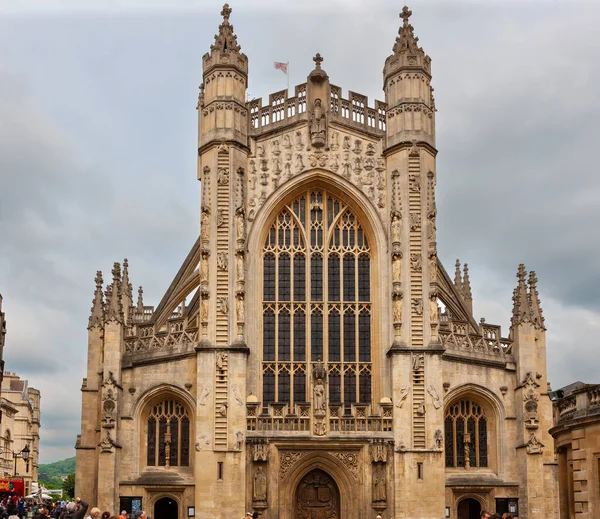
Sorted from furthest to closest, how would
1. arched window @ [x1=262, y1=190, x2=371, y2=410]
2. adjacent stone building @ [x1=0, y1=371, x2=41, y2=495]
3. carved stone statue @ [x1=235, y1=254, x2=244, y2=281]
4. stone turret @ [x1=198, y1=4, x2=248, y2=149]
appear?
1. adjacent stone building @ [x1=0, y1=371, x2=41, y2=495]
2. stone turret @ [x1=198, y1=4, x2=248, y2=149]
3. arched window @ [x1=262, y1=190, x2=371, y2=410]
4. carved stone statue @ [x1=235, y1=254, x2=244, y2=281]

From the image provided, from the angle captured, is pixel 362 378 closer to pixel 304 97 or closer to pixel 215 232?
pixel 215 232

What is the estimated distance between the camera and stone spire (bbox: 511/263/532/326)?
3828cm

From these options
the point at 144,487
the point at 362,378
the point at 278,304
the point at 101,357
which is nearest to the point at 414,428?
the point at 362,378

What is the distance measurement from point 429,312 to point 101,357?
44.1ft

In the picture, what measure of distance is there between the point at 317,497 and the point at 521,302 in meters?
11.3

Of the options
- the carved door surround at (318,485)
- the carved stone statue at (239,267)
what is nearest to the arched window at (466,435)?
the carved door surround at (318,485)

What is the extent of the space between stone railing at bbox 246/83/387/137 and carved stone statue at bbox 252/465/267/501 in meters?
13.4

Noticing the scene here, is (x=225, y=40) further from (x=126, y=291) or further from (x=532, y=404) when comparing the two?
(x=532, y=404)

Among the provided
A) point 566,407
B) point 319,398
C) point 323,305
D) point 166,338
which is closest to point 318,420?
point 319,398

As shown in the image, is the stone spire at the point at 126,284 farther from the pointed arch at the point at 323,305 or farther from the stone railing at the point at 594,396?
the stone railing at the point at 594,396

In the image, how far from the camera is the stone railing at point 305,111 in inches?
1529

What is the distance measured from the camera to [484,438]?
37.6m

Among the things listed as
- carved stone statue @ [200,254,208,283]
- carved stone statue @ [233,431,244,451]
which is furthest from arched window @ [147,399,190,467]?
carved stone statue @ [200,254,208,283]

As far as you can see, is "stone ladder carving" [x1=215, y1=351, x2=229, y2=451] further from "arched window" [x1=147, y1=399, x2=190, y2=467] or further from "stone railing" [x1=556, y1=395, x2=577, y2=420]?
"stone railing" [x1=556, y1=395, x2=577, y2=420]
